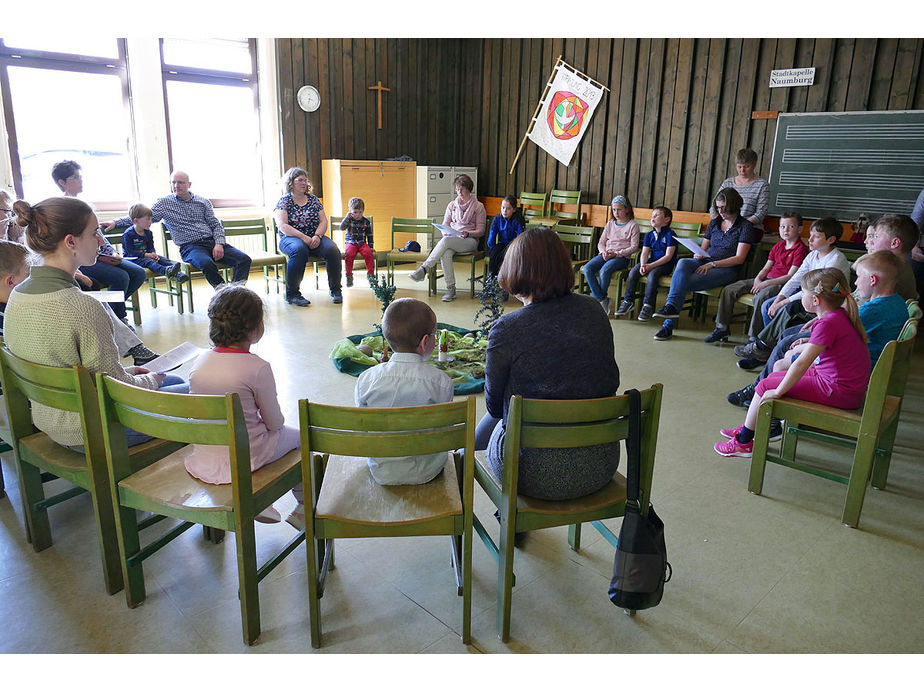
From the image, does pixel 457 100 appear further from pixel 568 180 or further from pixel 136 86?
A: pixel 136 86

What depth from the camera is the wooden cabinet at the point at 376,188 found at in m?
8.02

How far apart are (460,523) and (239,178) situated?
707 centimetres

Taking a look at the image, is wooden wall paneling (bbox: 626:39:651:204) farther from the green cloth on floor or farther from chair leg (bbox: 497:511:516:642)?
chair leg (bbox: 497:511:516:642)

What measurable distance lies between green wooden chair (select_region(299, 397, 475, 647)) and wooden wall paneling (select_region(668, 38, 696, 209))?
5.95 metres

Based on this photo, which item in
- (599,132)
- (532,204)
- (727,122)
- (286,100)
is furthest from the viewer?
(532,204)

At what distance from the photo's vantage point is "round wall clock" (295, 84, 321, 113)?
7.90 meters

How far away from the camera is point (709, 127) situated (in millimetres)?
6734

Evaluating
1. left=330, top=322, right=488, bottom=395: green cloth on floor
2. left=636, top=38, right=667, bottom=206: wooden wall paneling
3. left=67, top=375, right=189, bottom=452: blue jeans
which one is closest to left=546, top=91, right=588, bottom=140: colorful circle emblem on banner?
left=636, top=38, right=667, bottom=206: wooden wall paneling

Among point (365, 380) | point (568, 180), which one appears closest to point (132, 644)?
point (365, 380)

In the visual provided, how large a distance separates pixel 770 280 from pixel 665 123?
9.52 feet

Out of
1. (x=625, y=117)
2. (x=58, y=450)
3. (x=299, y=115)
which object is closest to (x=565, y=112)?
(x=625, y=117)

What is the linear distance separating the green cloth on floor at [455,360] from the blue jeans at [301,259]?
1874mm

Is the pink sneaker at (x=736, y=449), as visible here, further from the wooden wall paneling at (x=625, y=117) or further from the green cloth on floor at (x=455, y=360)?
the wooden wall paneling at (x=625, y=117)

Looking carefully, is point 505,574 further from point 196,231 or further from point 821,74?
point 821,74
